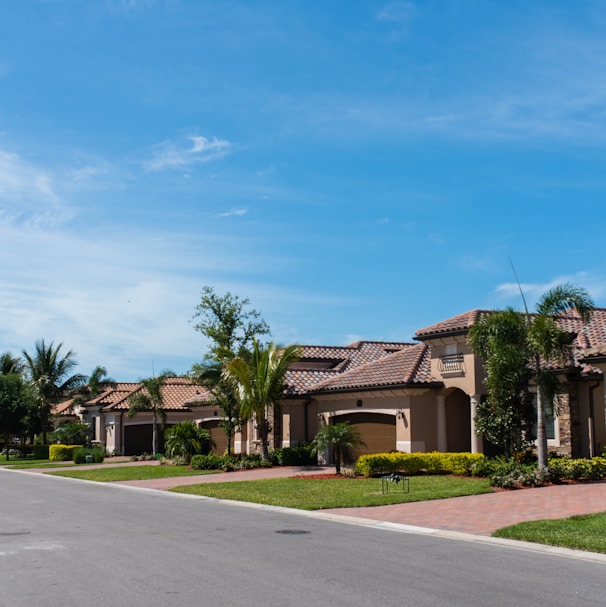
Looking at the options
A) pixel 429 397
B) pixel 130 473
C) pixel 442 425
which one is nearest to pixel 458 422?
pixel 442 425

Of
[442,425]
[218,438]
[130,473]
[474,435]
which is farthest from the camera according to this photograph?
[218,438]

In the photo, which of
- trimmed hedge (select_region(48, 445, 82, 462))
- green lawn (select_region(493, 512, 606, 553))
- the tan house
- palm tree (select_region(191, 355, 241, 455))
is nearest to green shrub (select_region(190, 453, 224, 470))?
palm tree (select_region(191, 355, 241, 455))

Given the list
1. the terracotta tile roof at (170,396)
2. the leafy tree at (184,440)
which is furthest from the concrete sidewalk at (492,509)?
the terracotta tile roof at (170,396)

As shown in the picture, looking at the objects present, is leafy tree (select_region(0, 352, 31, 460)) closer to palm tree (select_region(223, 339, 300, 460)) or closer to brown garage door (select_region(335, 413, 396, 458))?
palm tree (select_region(223, 339, 300, 460))

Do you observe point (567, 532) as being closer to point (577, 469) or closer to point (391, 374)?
point (577, 469)

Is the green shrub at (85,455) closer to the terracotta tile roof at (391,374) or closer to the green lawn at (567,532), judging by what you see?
the terracotta tile roof at (391,374)

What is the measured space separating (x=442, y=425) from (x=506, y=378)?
6331 millimetres

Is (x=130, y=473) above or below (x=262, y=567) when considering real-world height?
below

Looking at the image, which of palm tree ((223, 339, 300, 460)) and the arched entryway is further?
palm tree ((223, 339, 300, 460))

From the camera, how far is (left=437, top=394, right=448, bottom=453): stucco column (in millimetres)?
30242

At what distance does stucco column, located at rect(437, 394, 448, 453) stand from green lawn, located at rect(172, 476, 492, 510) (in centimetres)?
456

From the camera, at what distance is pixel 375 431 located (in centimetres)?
3238

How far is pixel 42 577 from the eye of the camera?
9.67m

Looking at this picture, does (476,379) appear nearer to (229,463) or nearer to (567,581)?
(229,463)
